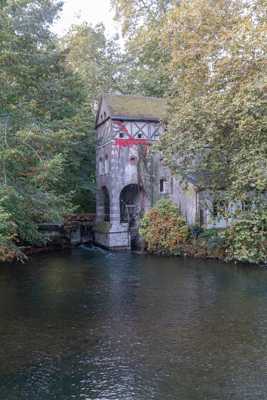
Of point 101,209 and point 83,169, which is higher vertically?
point 83,169

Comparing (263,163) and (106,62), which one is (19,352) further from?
(106,62)

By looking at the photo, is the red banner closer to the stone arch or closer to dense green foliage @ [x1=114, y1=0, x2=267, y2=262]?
the stone arch

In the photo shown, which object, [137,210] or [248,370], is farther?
[137,210]

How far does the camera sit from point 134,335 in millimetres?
11094

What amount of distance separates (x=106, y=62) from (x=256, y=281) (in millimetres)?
27852

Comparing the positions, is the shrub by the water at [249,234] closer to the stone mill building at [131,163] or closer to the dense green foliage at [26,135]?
the dense green foliage at [26,135]

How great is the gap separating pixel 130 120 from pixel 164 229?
25.4ft

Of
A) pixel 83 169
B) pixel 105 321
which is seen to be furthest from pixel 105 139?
pixel 105 321

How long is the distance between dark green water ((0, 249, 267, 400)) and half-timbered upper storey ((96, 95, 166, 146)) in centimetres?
1105

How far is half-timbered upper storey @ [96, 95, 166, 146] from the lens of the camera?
27.2m

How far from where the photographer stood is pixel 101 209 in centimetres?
3111

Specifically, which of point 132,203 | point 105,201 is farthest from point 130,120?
point 105,201

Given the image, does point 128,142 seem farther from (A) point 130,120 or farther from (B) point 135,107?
(B) point 135,107

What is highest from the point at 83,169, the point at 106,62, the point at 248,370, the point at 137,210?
the point at 106,62
